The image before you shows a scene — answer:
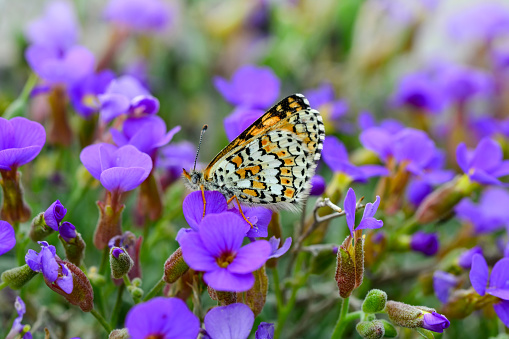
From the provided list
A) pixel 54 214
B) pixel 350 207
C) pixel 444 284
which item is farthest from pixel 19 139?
pixel 444 284

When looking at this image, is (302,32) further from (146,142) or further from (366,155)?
(146,142)

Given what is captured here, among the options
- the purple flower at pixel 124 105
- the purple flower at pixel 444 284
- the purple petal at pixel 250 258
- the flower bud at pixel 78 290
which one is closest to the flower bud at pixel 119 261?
the flower bud at pixel 78 290

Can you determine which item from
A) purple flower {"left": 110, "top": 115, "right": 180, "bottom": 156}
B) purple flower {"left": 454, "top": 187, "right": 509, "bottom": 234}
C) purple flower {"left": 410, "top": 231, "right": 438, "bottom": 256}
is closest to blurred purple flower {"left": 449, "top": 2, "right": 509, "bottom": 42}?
purple flower {"left": 454, "top": 187, "right": 509, "bottom": 234}

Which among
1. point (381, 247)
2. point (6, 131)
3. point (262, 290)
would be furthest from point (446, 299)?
point (6, 131)

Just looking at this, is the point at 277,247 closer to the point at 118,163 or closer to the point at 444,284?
the point at 118,163

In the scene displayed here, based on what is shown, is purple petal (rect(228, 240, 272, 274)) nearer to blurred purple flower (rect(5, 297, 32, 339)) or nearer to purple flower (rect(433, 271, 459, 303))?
blurred purple flower (rect(5, 297, 32, 339))

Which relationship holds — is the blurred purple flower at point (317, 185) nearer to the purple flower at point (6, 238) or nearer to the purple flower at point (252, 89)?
the purple flower at point (252, 89)
